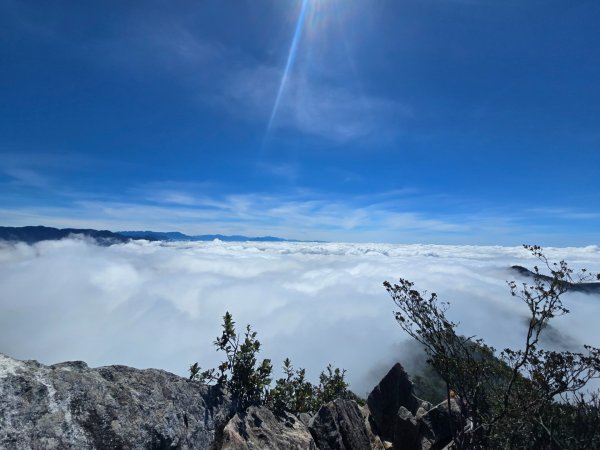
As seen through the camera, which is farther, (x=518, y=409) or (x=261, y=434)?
(x=518, y=409)

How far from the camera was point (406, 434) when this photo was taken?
15172 millimetres

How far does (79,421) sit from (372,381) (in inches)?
5919

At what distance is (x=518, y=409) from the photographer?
11961 mm

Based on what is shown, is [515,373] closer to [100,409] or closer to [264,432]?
[264,432]

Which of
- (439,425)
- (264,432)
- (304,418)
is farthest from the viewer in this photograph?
(439,425)

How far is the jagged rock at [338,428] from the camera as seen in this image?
10.7 metres

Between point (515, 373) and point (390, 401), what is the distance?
248 inches

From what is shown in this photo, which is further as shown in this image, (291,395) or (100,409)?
(291,395)

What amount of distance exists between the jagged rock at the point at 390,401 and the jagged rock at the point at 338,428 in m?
3.70

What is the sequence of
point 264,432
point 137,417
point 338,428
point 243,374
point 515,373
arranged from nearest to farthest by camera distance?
point 137,417
point 264,432
point 243,374
point 338,428
point 515,373

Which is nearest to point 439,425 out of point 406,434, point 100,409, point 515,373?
point 406,434

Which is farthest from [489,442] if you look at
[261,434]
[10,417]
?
[10,417]

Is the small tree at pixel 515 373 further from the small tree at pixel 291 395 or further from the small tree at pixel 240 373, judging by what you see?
the small tree at pixel 240 373

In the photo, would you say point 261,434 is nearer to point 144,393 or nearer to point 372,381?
point 144,393
